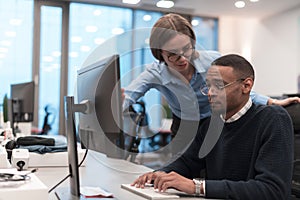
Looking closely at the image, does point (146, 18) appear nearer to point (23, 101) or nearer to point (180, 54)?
point (23, 101)

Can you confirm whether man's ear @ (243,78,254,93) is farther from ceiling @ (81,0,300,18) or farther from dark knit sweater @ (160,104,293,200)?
ceiling @ (81,0,300,18)

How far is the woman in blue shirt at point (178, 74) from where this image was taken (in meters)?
1.84

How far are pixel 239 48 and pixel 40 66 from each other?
3812mm

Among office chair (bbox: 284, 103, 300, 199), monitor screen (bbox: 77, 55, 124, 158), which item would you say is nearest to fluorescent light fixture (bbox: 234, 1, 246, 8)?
office chair (bbox: 284, 103, 300, 199)

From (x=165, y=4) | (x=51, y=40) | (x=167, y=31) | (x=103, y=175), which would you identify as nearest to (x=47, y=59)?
(x=51, y=40)

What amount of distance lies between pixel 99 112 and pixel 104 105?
1.2 inches

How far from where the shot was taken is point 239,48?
315 inches

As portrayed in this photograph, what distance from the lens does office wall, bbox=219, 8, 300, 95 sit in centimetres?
679

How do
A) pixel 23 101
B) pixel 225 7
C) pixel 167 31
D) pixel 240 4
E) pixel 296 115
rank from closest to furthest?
1. pixel 296 115
2. pixel 167 31
3. pixel 23 101
4. pixel 240 4
5. pixel 225 7

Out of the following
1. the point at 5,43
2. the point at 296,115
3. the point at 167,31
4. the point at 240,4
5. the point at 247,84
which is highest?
the point at 240,4

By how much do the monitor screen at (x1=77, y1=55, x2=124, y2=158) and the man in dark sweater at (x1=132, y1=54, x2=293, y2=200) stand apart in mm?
182

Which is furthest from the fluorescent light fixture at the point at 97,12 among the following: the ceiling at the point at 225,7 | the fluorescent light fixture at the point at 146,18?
the fluorescent light fixture at the point at 146,18

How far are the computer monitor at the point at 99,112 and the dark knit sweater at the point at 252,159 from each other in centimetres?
32

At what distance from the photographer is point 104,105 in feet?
4.20
